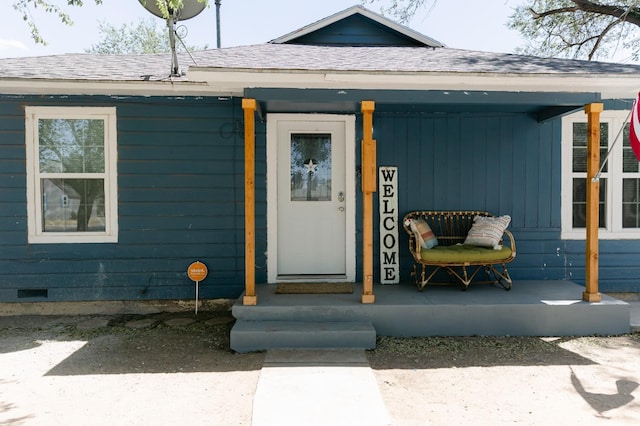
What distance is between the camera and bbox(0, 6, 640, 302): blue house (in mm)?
4734

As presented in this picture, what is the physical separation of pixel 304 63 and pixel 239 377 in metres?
2.87

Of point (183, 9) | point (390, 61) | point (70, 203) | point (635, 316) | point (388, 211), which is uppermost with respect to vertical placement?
point (183, 9)

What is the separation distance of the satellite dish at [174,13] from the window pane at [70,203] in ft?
5.01

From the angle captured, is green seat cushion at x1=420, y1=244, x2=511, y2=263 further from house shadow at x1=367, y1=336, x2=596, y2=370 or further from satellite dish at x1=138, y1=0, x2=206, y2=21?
satellite dish at x1=138, y1=0, x2=206, y2=21

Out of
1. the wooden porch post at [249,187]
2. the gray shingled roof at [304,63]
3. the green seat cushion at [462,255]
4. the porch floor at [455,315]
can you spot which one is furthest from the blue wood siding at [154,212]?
the green seat cushion at [462,255]

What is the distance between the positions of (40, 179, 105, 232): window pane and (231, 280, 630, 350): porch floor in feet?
7.05

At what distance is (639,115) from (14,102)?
239 inches

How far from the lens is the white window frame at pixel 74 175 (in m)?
4.72

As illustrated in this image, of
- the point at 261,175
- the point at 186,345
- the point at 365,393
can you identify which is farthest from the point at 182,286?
the point at 365,393

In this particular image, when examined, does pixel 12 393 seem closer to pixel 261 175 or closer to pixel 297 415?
pixel 297 415

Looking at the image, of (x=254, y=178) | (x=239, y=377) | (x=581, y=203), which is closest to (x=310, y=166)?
(x=254, y=178)

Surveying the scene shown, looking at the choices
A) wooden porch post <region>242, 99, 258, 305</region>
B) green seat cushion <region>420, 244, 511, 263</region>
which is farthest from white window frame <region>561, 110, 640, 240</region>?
wooden porch post <region>242, 99, 258, 305</region>

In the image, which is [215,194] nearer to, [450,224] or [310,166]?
[310,166]

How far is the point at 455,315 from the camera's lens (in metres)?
4.05
